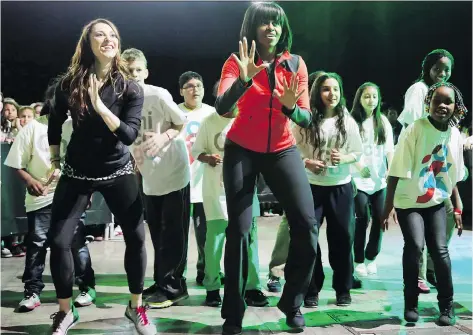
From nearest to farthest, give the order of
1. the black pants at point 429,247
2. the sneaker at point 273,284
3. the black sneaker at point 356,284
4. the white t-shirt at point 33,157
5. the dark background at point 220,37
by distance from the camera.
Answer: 1. the black pants at point 429,247
2. the white t-shirt at point 33,157
3. the sneaker at point 273,284
4. the black sneaker at point 356,284
5. the dark background at point 220,37

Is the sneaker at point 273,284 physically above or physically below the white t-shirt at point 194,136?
below

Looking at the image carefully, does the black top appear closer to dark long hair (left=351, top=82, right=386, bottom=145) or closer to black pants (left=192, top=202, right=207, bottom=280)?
black pants (left=192, top=202, right=207, bottom=280)

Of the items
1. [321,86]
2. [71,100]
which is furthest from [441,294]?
[71,100]

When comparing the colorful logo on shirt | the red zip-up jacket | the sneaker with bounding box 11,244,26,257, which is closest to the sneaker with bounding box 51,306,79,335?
the red zip-up jacket

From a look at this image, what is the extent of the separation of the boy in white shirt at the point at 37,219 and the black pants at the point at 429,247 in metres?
2.03

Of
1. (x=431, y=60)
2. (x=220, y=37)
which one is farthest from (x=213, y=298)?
(x=220, y=37)

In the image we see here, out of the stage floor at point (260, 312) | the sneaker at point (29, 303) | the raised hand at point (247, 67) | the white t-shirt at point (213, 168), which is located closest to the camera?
the raised hand at point (247, 67)

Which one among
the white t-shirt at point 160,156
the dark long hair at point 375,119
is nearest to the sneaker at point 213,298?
the white t-shirt at point 160,156

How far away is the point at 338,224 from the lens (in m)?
3.50

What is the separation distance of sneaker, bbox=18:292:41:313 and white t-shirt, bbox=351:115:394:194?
94.9 inches

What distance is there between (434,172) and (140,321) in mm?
1928

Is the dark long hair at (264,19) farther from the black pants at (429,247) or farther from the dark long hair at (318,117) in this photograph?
the black pants at (429,247)

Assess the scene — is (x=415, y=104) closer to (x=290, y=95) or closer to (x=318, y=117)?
(x=318, y=117)

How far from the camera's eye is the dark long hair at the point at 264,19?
2877 millimetres
